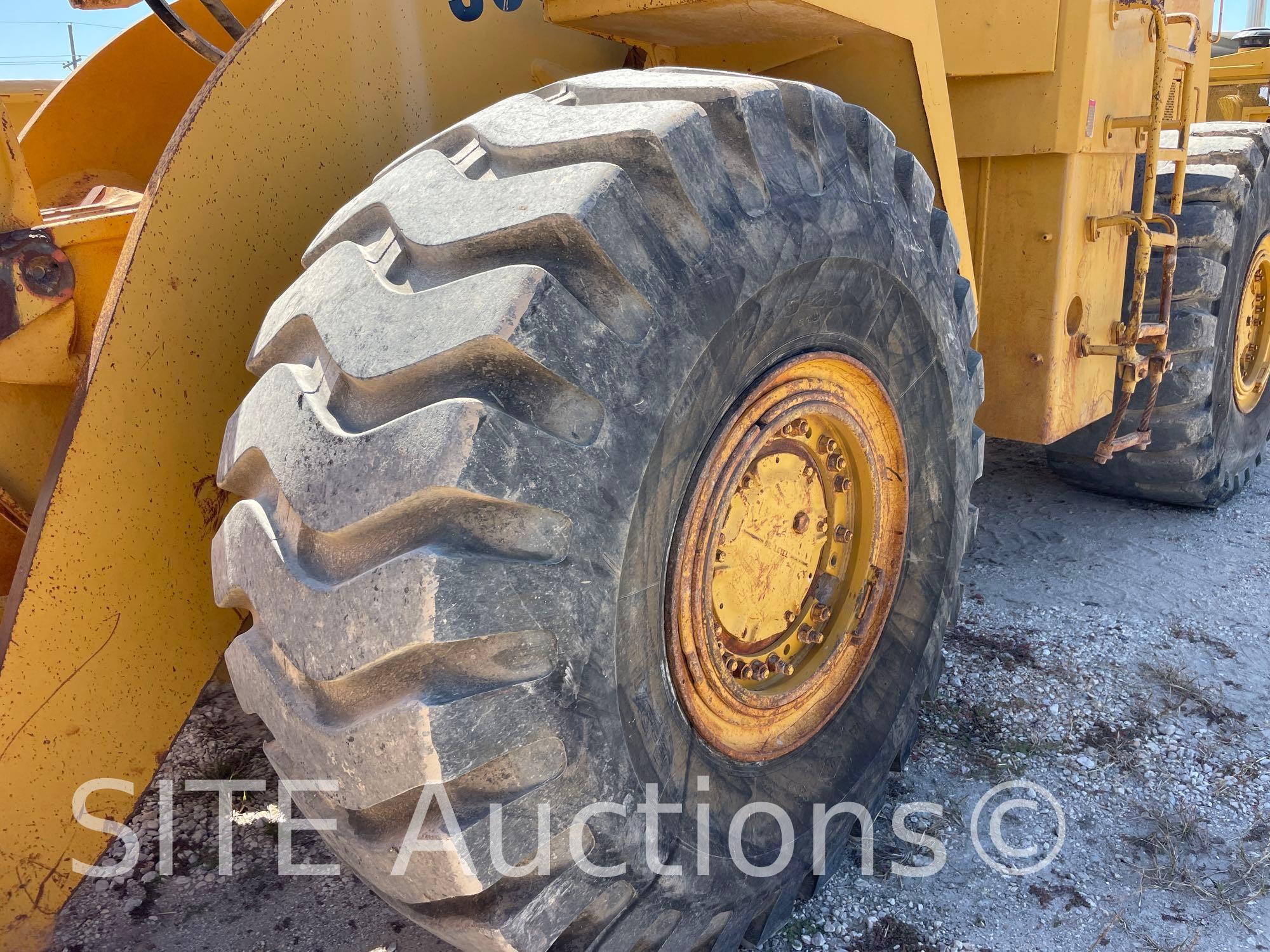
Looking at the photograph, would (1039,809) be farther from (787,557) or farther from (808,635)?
(787,557)

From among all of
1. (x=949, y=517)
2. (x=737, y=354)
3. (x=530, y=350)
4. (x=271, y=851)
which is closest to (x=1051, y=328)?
(x=949, y=517)

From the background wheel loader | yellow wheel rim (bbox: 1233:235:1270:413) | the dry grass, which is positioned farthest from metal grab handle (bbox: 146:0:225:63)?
yellow wheel rim (bbox: 1233:235:1270:413)

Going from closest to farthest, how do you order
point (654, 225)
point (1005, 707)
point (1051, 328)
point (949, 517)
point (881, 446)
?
point (654, 225) → point (881, 446) → point (949, 517) → point (1005, 707) → point (1051, 328)

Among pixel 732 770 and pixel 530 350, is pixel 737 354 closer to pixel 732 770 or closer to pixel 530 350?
pixel 530 350

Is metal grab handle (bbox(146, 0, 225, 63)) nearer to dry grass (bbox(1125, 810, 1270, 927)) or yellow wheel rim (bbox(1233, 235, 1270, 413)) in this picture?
dry grass (bbox(1125, 810, 1270, 927))

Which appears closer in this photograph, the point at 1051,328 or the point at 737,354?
the point at 737,354

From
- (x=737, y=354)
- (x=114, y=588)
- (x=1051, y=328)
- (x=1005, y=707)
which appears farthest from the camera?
(x=1051, y=328)

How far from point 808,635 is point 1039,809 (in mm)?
883

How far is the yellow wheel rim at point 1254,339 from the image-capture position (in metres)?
4.40

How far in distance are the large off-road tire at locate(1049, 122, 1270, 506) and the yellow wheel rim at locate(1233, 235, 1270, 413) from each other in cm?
13

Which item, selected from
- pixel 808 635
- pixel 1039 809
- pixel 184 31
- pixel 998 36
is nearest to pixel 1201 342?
pixel 998 36

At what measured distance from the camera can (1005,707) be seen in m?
2.87

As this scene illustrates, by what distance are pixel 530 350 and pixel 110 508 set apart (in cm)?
88

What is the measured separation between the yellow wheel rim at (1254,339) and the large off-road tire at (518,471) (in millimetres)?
3595
